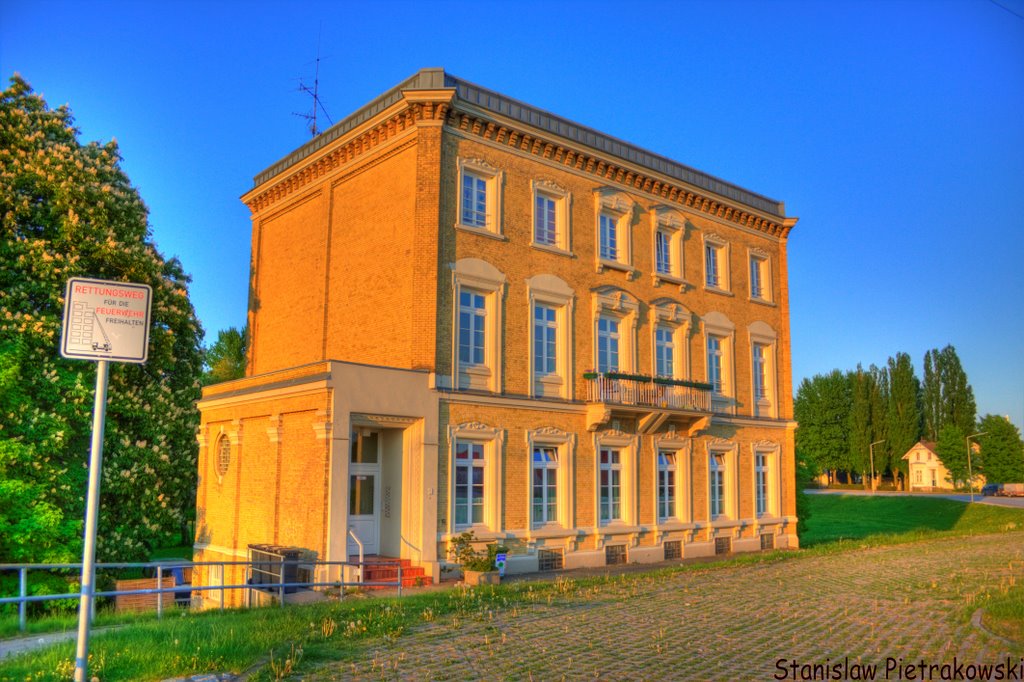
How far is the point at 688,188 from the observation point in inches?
1087

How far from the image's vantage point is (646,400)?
24312 mm

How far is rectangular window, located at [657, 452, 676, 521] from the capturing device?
25531mm

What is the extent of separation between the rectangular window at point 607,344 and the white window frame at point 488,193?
15.0 ft

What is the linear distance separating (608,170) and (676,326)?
229 inches

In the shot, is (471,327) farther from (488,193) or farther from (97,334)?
(97,334)

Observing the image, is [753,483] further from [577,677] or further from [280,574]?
[577,677]

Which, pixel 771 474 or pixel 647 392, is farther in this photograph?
pixel 771 474

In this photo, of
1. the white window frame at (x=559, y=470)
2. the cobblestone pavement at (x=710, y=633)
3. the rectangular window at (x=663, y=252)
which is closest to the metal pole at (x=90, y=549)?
the cobblestone pavement at (x=710, y=633)

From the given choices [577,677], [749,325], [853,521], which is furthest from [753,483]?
[853,521]

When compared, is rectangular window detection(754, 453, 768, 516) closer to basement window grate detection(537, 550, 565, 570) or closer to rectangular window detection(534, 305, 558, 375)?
basement window grate detection(537, 550, 565, 570)

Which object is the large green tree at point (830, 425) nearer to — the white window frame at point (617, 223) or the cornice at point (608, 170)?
the cornice at point (608, 170)

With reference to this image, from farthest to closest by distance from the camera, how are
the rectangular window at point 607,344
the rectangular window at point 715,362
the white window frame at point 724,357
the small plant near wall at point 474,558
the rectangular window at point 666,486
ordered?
the rectangular window at point 715,362 → the white window frame at point 724,357 → the rectangular window at point 666,486 → the rectangular window at point 607,344 → the small plant near wall at point 474,558

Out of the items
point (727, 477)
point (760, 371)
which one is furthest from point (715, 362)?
point (727, 477)

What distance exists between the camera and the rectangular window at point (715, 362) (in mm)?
28547
